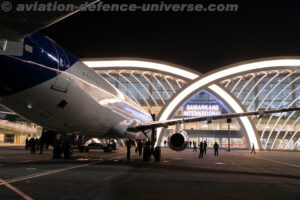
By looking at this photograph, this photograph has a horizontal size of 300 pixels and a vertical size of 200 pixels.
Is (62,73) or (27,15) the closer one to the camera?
(27,15)

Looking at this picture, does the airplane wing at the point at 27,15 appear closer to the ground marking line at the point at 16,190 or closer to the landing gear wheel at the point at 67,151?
the ground marking line at the point at 16,190

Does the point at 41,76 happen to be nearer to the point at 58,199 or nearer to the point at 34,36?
the point at 34,36

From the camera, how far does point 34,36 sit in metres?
8.59

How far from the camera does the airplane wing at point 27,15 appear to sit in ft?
12.1

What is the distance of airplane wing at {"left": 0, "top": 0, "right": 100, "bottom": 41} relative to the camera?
12.1 feet

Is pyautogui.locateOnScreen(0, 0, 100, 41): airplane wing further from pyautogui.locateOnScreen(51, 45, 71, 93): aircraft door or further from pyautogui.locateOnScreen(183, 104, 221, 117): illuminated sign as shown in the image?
pyautogui.locateOnScreen(183, 104, 221, 117): illuminated sign

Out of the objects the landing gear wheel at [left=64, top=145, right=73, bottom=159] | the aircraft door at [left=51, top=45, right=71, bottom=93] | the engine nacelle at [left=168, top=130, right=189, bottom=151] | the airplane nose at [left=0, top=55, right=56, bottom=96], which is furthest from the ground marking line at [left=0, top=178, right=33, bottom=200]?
the engine nacelle at [left=168, top=130, right=189, bottom=151]

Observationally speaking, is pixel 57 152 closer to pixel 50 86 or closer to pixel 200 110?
pixel 50 86

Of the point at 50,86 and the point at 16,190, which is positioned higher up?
the point at 50,86

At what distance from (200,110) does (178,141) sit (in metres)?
57.1

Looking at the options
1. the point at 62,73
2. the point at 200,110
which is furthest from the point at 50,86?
the point at 200,110

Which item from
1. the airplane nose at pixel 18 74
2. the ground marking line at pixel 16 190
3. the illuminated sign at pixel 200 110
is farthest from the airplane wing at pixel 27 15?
the illuminated sign at pixel 200 110

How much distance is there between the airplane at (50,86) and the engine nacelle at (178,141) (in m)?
3.91

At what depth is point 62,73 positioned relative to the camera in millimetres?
9656
